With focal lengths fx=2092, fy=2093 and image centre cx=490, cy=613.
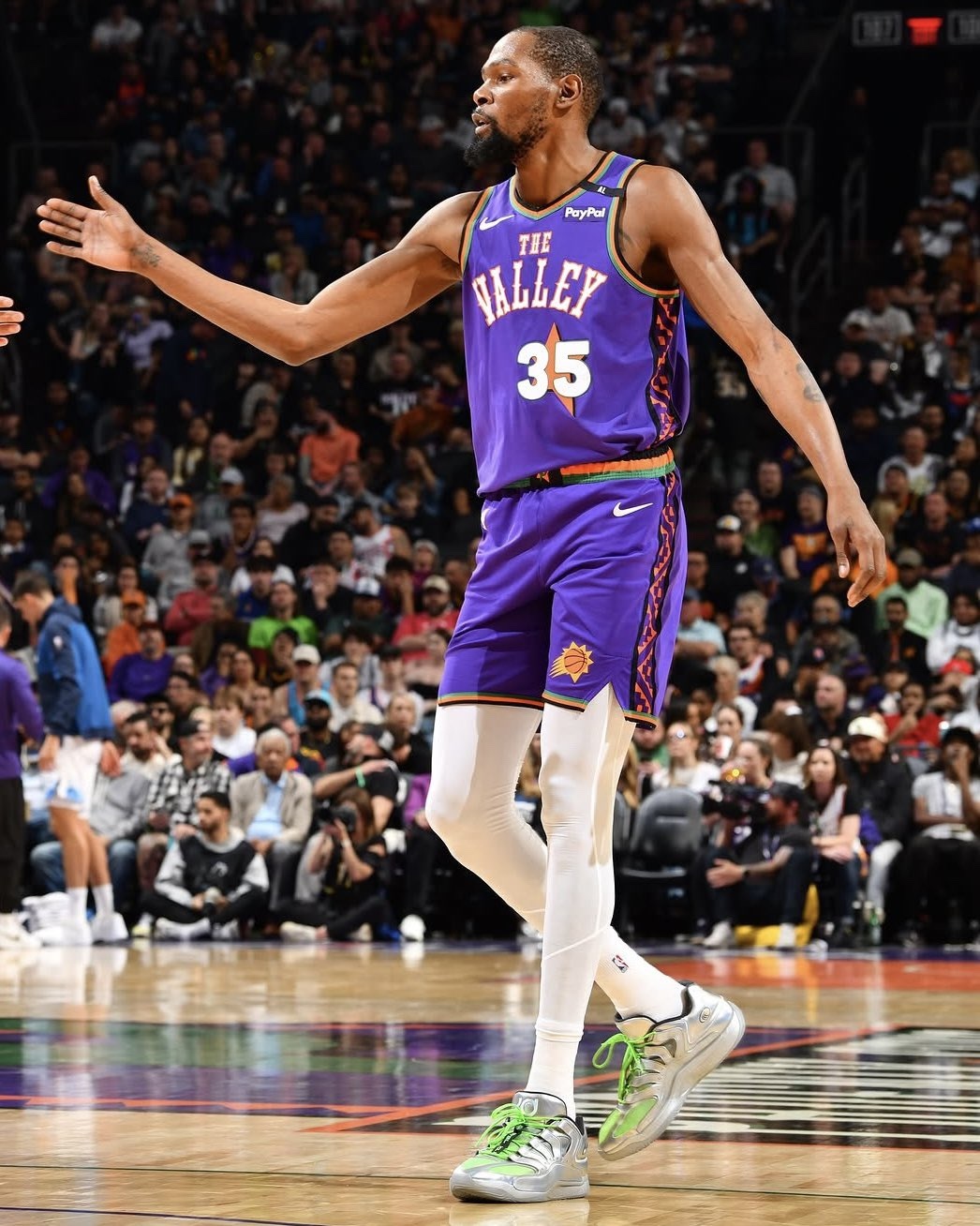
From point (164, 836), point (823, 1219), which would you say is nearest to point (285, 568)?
point (164, 836)

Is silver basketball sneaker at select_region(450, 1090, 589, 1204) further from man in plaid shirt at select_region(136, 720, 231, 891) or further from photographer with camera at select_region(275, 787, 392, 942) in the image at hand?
man in plaid shirt at select_region(136, 720, 231, 891)

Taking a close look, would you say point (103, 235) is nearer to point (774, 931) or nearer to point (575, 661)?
point (575, 661)

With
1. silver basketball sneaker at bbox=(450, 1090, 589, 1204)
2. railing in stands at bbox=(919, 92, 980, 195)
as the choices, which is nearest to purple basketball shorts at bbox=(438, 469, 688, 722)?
silver basketball sneaker at bbox=(450, 1090, 589, 1204)

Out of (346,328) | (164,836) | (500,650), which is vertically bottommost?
(164,836)

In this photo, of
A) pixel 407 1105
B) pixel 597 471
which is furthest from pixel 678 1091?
pixel 597 471

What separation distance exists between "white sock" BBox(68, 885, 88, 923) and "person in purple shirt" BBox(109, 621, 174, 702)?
283 centimetres

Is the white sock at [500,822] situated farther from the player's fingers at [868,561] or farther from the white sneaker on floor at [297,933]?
the white sneaker on floor at [297,933]

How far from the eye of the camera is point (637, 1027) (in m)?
4.22

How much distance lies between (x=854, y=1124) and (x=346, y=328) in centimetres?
199

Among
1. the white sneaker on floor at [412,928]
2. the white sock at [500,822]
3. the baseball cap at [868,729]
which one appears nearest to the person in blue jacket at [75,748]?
the white sneaker on floor at [412,928]

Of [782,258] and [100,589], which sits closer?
[100,589]

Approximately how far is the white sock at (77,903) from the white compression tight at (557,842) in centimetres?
789

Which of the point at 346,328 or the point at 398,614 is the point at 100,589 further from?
the point at 346,328

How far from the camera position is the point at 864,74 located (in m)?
21.4
